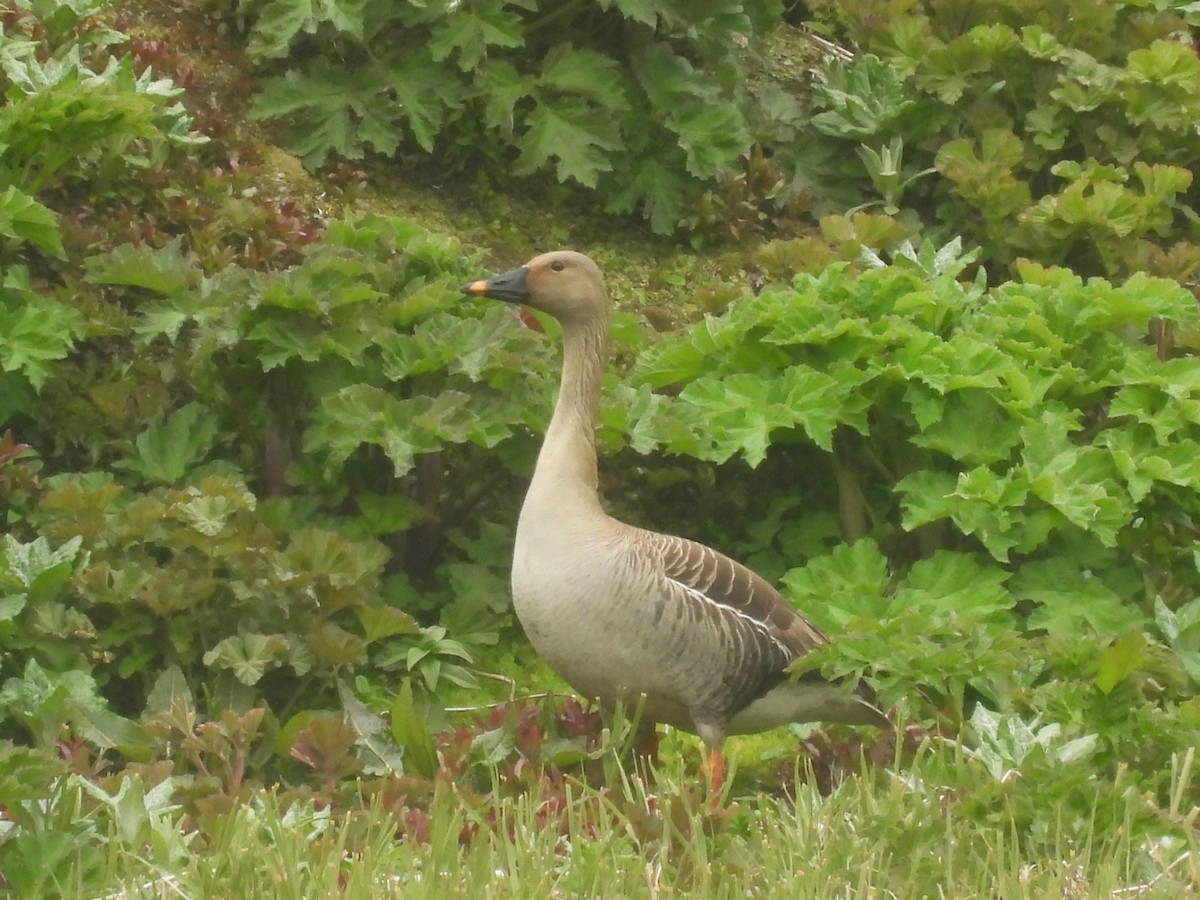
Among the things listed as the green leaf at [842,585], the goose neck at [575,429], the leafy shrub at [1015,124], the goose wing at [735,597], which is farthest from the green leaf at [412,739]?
the leafy shrub at [1015,124]

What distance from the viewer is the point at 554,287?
580 cm

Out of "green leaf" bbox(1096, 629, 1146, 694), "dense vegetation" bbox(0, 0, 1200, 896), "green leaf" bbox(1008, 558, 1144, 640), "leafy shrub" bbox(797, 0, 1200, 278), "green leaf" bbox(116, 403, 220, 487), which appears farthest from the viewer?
"leafy shrub" bbox(797, 0, 1200, 278)

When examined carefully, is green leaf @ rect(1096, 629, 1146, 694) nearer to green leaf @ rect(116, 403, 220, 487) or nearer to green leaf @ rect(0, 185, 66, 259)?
green leaf @ rect(116, 403, 220, 487)

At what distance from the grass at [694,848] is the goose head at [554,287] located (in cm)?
195

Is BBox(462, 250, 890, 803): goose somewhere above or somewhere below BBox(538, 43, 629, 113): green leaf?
below

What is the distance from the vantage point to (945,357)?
6.37 metres

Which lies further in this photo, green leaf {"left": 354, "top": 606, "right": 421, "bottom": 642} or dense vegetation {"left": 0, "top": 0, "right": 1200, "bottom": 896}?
green leaf {"left": 354, "top": 606, "right": 421, "bottom": 642}

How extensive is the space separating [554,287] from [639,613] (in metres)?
1.21

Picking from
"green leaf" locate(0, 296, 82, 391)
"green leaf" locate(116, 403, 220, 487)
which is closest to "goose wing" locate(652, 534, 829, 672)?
"green leaf" locate(116, 403, 220, 487)

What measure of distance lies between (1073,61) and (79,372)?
524 cm

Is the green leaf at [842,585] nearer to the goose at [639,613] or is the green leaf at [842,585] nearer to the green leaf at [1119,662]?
the goose at [639,613]

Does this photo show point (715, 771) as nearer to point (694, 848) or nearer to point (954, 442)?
point (694, 848)

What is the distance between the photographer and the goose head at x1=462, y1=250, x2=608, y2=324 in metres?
5.79

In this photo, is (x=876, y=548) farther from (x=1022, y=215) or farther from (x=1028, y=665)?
(x=1022, y=215)
